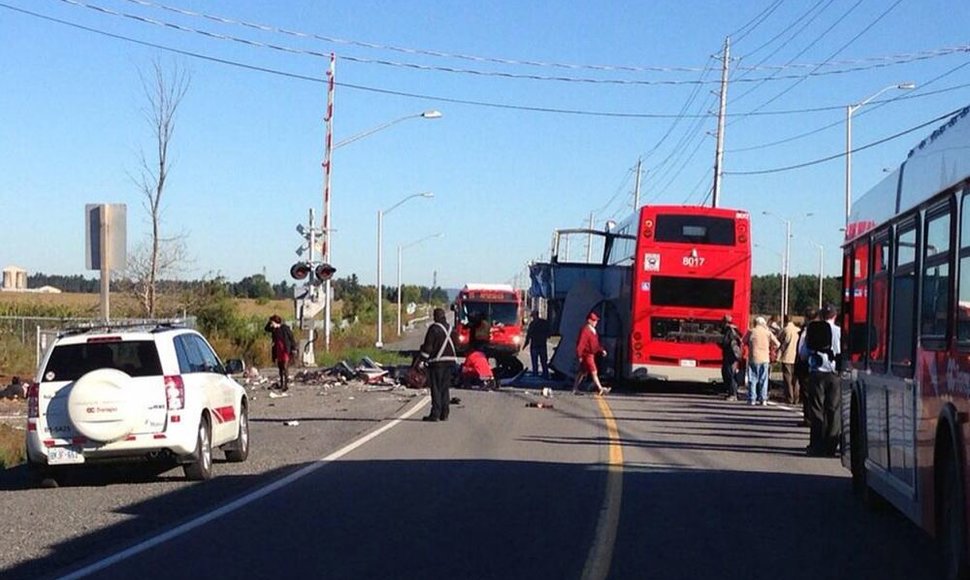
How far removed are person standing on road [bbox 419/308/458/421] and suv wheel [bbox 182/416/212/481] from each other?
24.6 feet

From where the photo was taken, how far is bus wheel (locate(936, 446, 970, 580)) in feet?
26.0

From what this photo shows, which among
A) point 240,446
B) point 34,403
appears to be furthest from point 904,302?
point 240,446

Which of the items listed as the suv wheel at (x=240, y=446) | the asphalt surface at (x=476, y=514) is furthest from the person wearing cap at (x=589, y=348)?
the suv wheel at (x=240, y=446)

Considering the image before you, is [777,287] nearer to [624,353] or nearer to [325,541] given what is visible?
[624,353]

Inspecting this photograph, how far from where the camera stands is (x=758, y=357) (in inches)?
1093

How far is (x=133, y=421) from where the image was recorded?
47.3 ft

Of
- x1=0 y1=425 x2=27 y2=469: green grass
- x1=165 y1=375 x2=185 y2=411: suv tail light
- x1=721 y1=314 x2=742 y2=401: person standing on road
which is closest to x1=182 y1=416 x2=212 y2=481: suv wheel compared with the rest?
x1=165 y1=375 x2=185 y2=411: suv tail light

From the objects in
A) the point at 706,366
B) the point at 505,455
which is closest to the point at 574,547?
the point at 505,455

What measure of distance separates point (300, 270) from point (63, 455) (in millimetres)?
25940

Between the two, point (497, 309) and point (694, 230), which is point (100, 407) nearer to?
point (694, 230)

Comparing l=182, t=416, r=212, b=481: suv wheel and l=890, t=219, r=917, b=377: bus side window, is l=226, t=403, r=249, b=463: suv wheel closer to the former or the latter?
l=182, t=416, r=212, b=481: suv wheel

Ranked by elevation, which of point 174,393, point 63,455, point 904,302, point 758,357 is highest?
point 904,302

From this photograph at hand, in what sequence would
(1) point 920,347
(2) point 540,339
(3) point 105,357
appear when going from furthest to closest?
(2) point 540,339 < (3) point 105,357 < (1) point 920,347

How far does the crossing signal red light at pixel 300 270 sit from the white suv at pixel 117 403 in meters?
24.6
